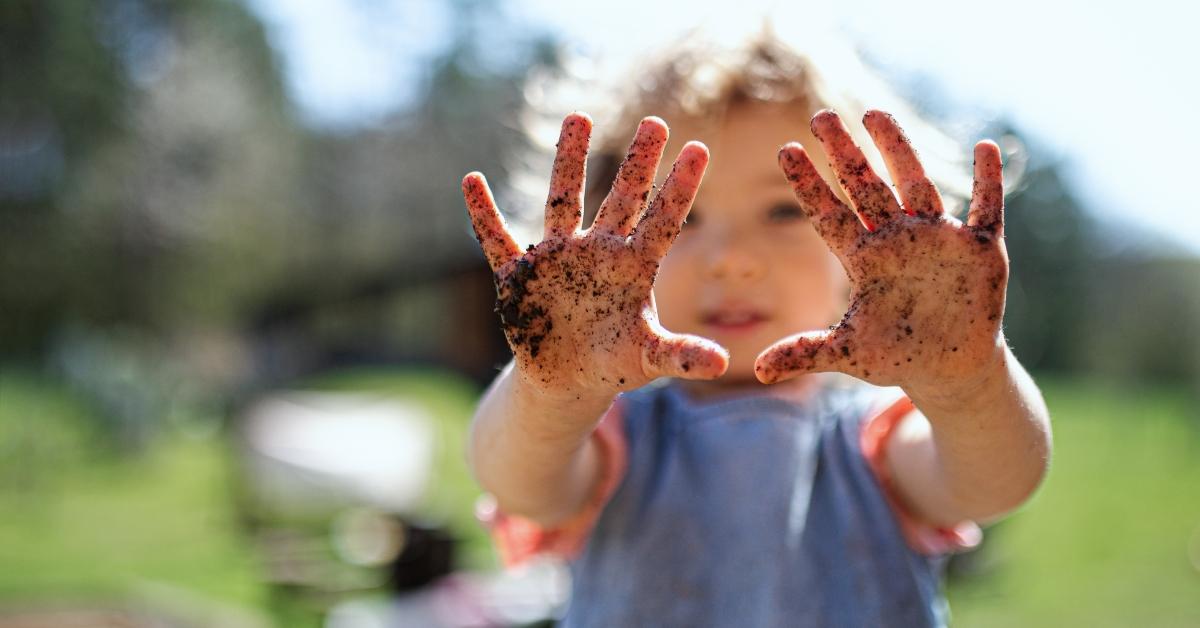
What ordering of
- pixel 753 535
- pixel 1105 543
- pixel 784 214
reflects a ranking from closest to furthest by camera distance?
pixel 753 535 → pixel 784 214 → pixel 1105 543

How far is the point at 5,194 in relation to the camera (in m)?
17.8

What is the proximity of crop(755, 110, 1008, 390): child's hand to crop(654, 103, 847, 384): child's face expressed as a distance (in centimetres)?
41

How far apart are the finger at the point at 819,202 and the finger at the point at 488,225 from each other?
0.31 meters

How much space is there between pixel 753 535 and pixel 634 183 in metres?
0.56

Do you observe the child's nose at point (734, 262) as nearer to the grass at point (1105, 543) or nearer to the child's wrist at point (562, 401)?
the child's wrist at point (562, 401)

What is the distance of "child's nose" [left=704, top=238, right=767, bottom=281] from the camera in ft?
4.75

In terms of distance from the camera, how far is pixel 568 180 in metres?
1.13

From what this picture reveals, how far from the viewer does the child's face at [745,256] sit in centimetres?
148

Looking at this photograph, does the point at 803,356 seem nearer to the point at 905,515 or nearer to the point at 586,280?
the point at 586,280

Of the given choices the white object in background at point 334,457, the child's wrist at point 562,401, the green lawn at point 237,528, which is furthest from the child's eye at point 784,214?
the white object in background at point 334,457

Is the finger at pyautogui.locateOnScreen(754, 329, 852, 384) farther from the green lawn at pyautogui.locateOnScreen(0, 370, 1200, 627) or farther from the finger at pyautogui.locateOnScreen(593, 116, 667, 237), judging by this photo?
the green lawn at pyautogui.locateOnScreen(0, 370, 1200, 627)

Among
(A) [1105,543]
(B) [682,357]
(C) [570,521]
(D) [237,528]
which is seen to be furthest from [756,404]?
(A) [1105,543]

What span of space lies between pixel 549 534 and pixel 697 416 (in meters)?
0.29

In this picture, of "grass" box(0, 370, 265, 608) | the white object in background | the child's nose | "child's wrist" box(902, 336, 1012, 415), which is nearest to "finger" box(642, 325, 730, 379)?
"child's wrist" box(902, 336, 1012, 415)
